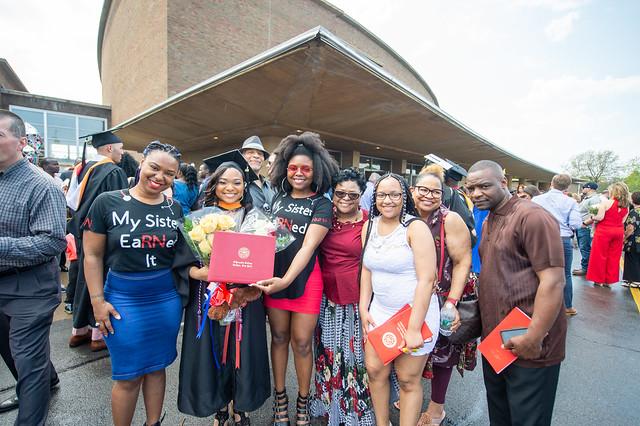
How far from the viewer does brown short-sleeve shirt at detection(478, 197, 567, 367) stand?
1595mm

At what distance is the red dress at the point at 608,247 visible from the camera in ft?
20.9

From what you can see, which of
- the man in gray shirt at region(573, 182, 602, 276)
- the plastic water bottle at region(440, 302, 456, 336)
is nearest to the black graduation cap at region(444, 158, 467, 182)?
the plastic water bottle at region(440, 302, 456, 336)

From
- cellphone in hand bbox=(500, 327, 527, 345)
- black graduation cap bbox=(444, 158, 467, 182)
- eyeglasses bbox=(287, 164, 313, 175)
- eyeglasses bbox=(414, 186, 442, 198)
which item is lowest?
cellphone in hand bbox=(500, 327, 527, 345)

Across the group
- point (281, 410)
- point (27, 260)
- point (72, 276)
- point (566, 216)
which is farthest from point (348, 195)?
point (566, 216)

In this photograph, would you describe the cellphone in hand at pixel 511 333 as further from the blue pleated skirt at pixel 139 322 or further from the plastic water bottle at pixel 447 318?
the blue pleated skirt at pixel 139 322

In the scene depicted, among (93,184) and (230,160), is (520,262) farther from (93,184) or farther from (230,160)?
(93,184)

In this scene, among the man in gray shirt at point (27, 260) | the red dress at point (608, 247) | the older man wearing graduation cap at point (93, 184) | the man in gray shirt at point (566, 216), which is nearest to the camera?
the man in gray shirt at point (27, 260)

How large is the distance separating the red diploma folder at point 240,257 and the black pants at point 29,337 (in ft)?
4.58

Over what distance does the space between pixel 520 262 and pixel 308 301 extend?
144 centimetres

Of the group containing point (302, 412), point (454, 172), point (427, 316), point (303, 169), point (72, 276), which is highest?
point (454, 172)

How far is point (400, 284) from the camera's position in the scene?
1.99 meters

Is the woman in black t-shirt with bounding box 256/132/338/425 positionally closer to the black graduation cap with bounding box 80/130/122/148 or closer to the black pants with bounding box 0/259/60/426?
the black pants with bounding box 0/259/60/426

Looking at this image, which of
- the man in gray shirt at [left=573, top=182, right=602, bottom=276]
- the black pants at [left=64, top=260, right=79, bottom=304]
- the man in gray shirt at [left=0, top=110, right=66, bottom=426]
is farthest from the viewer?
the man in gray shirt at [left=573, top=182, right=602, bottom=276]

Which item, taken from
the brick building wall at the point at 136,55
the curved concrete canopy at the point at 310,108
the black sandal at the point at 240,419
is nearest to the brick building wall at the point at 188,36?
the brick building wall at the point at 136,55
